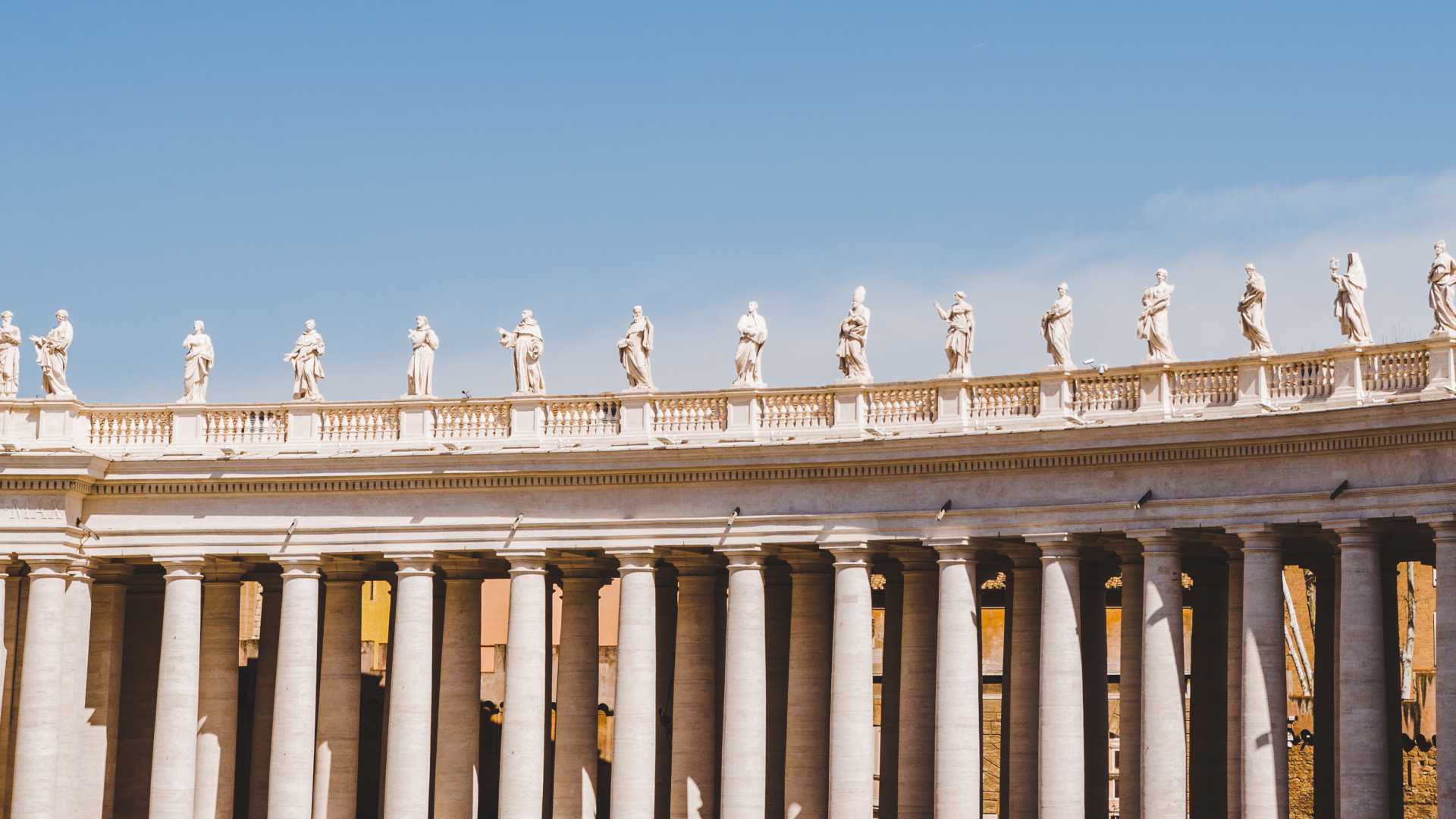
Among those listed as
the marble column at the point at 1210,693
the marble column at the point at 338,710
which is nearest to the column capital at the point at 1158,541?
the marble column at the point at 1210,693

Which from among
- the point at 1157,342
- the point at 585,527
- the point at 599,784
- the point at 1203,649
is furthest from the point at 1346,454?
the point at 599,784

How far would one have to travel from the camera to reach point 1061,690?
226ft

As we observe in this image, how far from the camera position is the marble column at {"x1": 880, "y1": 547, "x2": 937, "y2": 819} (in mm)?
73688

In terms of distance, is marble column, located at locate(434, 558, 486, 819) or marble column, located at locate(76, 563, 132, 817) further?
marble column, located at locate(76, 563, 132, 817)

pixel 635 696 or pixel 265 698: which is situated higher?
pixel 265 698

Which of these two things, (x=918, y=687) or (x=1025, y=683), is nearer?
(x=1025, y=683)

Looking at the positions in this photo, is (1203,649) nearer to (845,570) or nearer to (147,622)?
(845,570)

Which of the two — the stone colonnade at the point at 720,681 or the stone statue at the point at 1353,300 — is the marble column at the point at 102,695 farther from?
the stone statue at the point at 1353,300

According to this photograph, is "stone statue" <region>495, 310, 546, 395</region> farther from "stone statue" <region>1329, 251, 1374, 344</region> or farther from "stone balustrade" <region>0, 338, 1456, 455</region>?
"stone statue" <region>1329, 251, 1374, 344</region>

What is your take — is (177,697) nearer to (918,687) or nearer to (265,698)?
(265,698)

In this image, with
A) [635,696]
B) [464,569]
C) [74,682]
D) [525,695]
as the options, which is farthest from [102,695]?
[635,696]

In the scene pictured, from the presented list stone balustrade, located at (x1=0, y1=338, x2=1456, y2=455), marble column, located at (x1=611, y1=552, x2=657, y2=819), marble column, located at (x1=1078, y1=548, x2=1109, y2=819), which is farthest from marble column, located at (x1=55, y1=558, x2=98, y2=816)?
marble column, located at (x1=1078, y1=548, x2=1109, y2=819)

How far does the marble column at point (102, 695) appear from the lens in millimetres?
78375

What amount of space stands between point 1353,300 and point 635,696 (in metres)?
26.2
